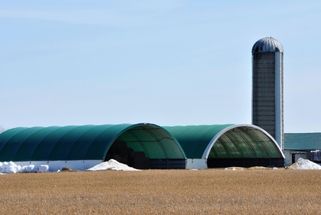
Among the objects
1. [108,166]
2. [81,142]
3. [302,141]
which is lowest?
[302,141]

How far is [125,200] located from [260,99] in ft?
230

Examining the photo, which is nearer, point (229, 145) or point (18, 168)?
point (18, 168)

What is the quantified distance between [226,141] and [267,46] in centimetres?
1933

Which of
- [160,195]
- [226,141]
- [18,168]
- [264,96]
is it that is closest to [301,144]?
[264,96]

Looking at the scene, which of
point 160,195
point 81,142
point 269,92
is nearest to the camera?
point 160,195

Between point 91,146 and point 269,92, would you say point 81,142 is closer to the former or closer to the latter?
point 91,146

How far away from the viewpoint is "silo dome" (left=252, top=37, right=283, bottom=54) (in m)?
108

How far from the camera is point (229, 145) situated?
94.0 m

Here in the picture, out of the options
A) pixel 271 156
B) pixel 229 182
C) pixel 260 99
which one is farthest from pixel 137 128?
pixel 229 182

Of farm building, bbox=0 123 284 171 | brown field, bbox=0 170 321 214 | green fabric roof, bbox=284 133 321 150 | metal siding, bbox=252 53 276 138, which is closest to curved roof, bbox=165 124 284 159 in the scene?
farm building, bbox=0 123 284 171

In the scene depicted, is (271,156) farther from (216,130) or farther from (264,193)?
(264,193)

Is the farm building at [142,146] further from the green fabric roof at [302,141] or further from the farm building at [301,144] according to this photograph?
the green fabric roof at [302,141]

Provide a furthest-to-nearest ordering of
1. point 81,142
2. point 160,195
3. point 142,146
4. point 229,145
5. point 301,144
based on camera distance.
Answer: point 301,144 → point 229,145 → point 142,146 → point 81,142 → point 160,195

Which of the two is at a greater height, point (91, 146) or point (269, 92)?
point (269, 92)
